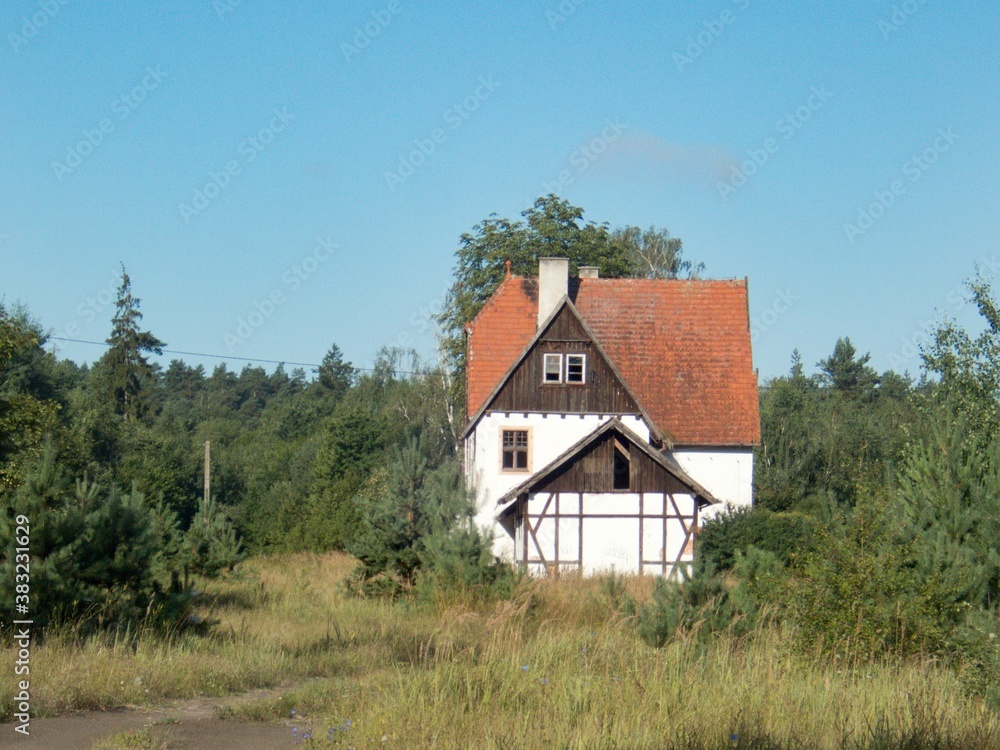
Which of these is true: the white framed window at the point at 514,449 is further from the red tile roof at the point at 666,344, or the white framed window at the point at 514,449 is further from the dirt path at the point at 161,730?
the dirt path at the point at 161,730

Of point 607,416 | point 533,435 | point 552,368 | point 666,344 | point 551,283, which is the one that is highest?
point 551,283

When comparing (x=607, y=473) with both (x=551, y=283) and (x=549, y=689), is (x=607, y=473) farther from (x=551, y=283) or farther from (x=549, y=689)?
(x=549, y=689)

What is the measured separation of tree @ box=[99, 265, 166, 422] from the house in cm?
3347

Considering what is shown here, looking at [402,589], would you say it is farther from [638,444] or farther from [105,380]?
[105,380]

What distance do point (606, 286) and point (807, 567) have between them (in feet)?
88.6

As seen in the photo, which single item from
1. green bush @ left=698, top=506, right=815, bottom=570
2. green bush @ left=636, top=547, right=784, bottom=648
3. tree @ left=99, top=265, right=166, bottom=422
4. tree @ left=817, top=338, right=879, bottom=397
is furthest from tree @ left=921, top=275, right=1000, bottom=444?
tree @ left=817, top=338, right=879, bottom=397

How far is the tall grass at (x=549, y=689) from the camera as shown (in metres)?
6.48

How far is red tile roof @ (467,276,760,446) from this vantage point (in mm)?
34281

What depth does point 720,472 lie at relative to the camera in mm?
33844

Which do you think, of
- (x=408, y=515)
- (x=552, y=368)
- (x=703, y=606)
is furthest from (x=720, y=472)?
(x=703, y=606)

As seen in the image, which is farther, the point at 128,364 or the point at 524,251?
the point at 128,364

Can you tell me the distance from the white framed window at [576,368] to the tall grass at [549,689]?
21.5 meters

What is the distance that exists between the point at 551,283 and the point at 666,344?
4.43m

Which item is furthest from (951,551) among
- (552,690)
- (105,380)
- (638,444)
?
(105,380)
